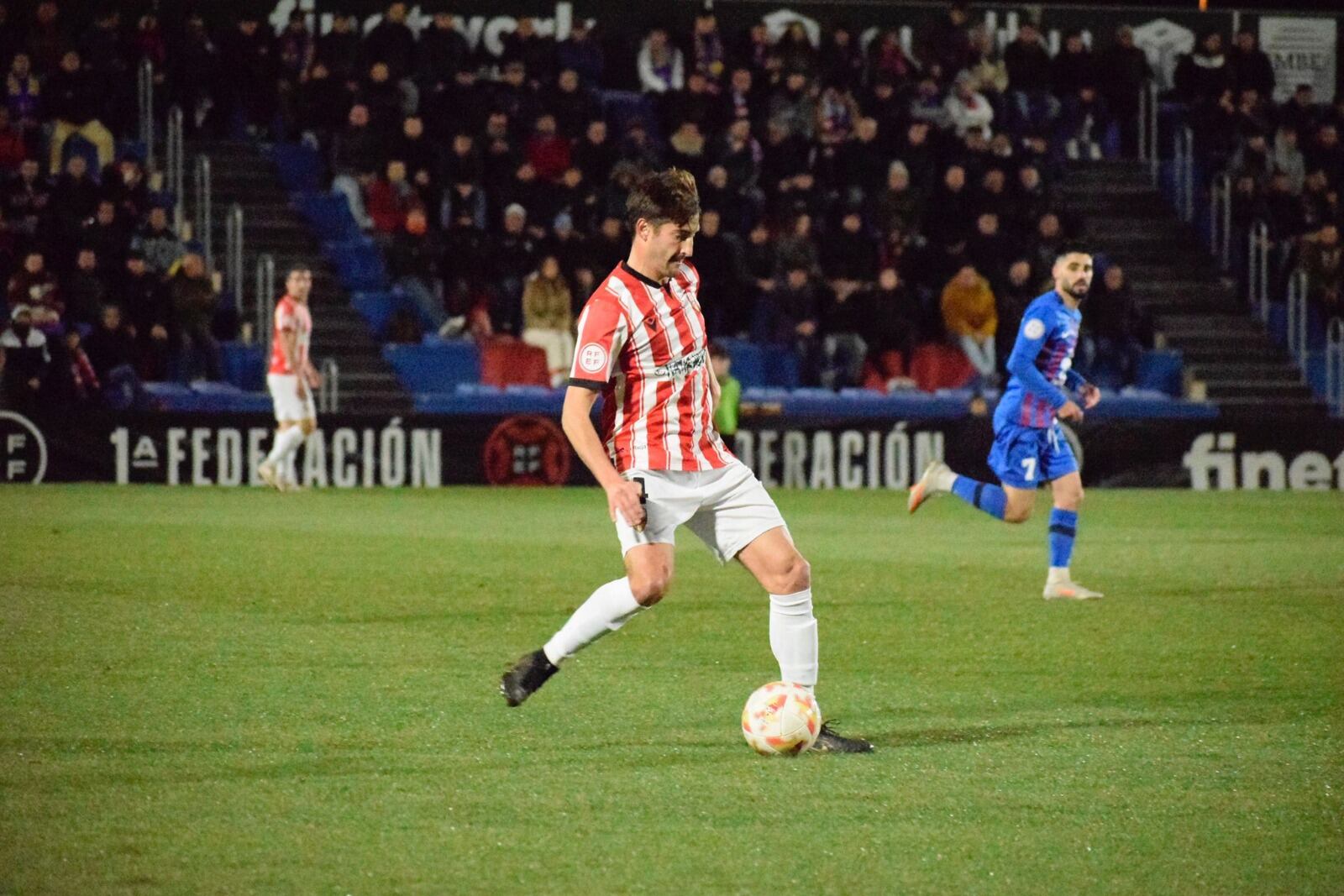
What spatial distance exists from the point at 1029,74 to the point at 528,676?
65.9 ft

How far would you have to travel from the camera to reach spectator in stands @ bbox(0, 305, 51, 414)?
19219 mm

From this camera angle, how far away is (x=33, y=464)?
19422 millimetres

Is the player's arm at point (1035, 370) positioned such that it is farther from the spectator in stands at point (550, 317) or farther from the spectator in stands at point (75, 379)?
the spectator in stands at point (75, 379)

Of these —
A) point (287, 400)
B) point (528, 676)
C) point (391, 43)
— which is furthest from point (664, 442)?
point (391, 43)

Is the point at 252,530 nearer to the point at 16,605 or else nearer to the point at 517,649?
the point at 16,605

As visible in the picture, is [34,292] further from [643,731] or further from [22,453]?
[643,731]

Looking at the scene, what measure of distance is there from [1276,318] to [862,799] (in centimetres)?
2039

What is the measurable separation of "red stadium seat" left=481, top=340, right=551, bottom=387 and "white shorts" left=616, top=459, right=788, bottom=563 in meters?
14.9

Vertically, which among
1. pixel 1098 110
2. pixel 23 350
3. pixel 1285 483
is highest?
pixel 1098 110

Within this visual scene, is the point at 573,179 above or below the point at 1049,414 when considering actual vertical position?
above

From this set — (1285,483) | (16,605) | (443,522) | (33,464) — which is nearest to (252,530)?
(443,522)

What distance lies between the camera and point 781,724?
19.7 feet

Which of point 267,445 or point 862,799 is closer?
point 862,799

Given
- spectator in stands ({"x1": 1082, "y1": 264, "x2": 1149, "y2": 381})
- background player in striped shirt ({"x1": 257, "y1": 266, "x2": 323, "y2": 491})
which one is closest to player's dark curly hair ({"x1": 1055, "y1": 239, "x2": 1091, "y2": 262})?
background player in striped shirt ({"x1": 257, "y1": 266, "x2": 323, "y2": 491})
